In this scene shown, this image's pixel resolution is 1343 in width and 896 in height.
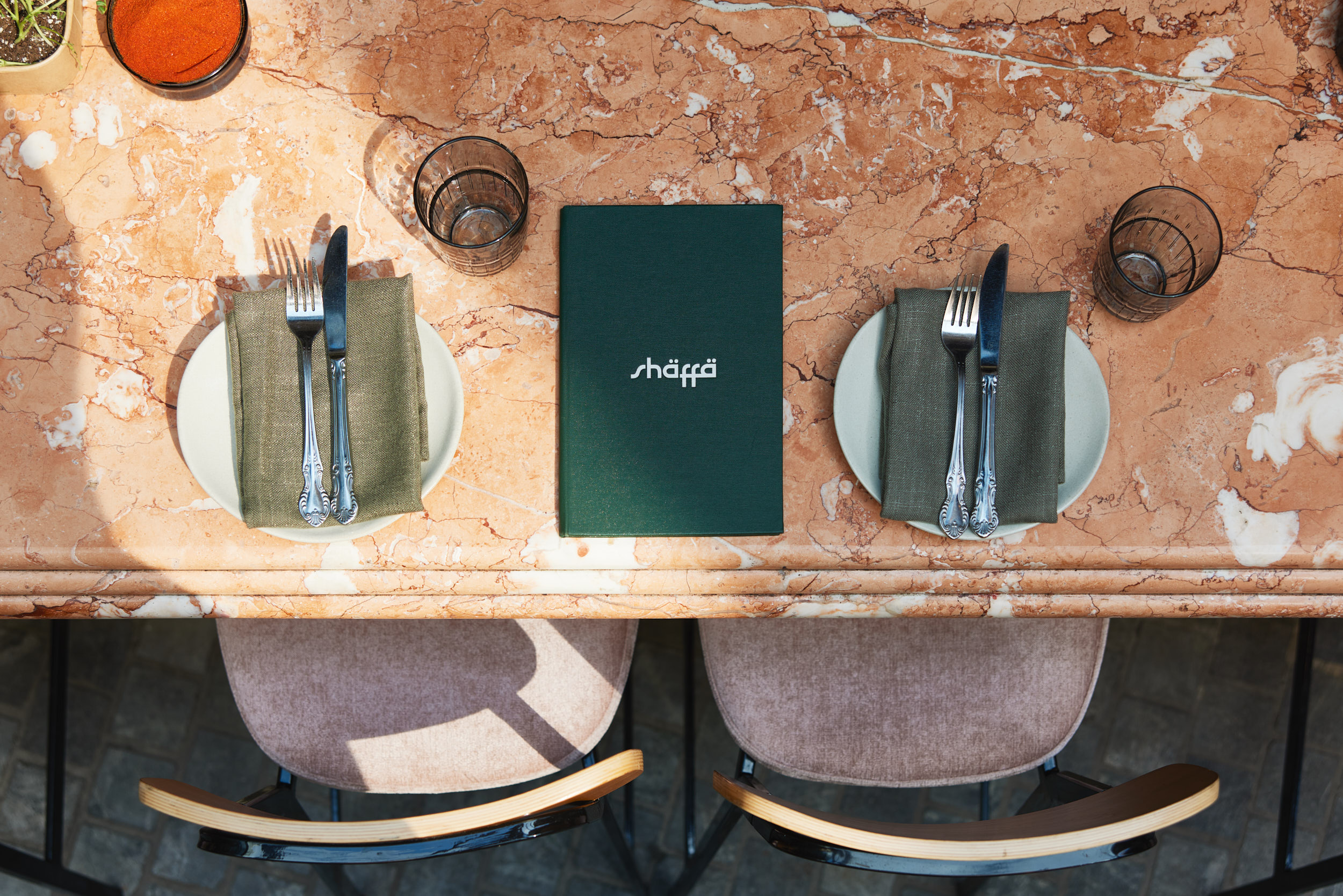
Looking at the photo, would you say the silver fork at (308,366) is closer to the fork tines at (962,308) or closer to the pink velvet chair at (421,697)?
the pink velvet chair at (421,697)

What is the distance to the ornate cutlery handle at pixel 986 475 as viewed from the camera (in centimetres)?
100

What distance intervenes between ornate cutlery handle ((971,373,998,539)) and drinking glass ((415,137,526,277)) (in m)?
0.61

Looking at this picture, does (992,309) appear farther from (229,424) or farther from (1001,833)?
(229,424)

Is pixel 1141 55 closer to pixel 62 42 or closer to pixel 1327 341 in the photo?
pixel 1327 341

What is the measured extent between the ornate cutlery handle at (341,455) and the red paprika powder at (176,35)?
42 centimetres

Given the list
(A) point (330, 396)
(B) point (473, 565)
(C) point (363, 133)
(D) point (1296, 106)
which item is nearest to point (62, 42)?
(C) point (363, 133)

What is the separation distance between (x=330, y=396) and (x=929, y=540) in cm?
79

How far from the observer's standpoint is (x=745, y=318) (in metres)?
1.08

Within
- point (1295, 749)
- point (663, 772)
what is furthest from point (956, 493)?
point (663, 772)

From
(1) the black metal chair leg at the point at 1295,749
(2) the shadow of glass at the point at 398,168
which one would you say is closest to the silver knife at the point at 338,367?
(2) the shadow of glass at the point at 398,168

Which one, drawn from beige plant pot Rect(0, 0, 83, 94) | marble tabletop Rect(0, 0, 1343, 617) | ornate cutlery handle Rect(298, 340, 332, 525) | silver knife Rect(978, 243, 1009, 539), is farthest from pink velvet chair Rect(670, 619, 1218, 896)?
beige plant pot Rect(0, 0, 83, 94)

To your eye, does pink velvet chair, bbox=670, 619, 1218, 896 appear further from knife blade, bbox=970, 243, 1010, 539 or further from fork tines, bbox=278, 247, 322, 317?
fork tines, bbox=278, 247, 322, 317

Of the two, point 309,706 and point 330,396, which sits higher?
point 330,396

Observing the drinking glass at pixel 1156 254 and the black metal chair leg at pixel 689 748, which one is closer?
the drinking glass at pixel 1156 254
